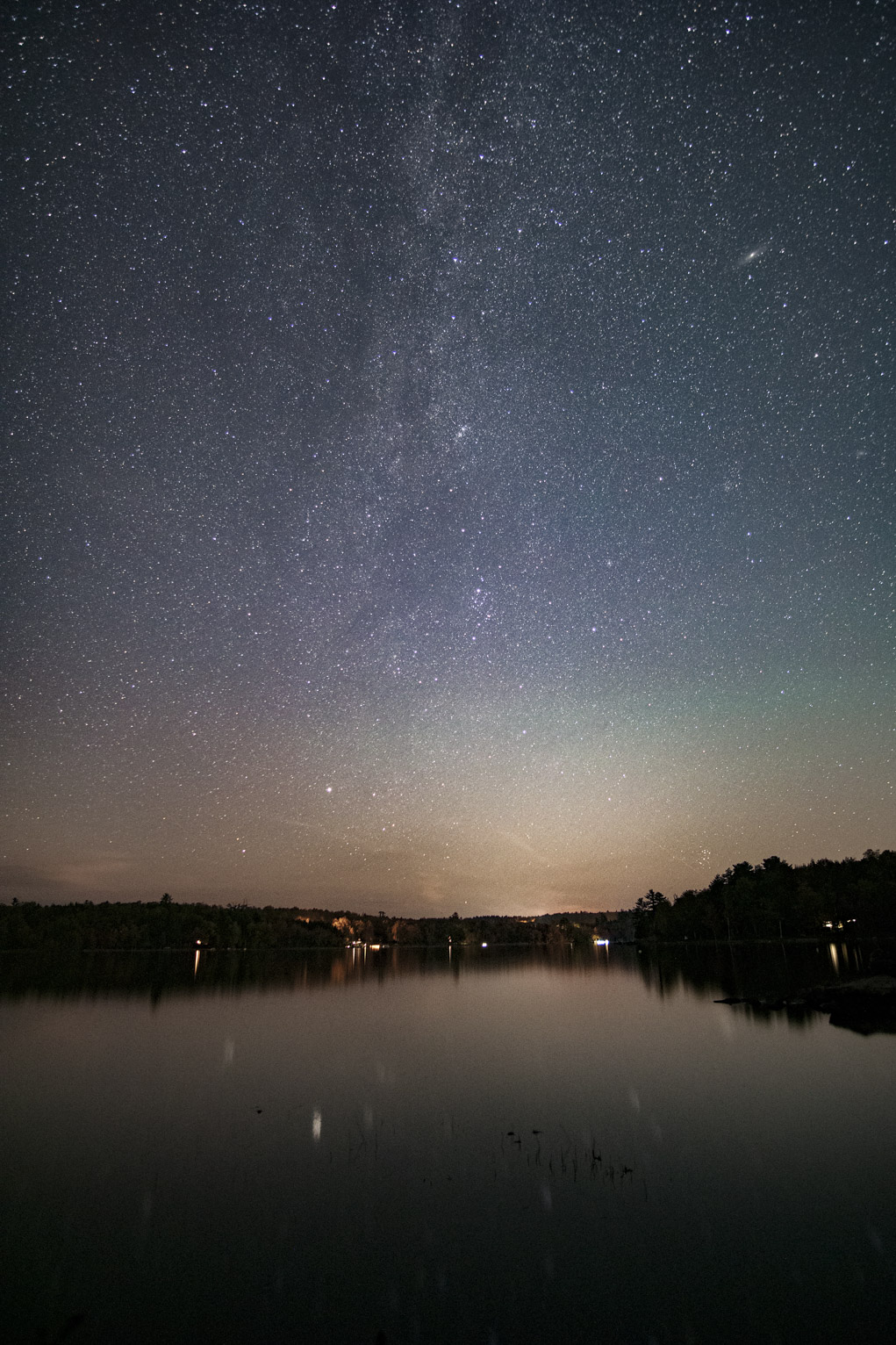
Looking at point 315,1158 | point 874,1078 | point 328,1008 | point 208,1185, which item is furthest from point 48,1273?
point 328,1008

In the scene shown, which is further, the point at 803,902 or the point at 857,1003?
the point at 803,902

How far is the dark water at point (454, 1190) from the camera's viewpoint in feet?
32.2

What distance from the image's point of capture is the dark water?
983cm

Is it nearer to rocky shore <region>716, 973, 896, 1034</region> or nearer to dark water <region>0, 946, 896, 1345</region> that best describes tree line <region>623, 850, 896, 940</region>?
rocky shore <region>716, 973, 896, 1034</region>

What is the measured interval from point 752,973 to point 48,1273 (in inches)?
2832

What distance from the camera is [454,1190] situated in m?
14.2

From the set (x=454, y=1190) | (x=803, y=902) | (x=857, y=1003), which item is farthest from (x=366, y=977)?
(x=803, y=902)

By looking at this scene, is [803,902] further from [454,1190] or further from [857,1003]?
[454,1190]

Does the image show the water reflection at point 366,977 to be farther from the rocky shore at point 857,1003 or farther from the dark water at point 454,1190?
the dark water at point 454,1190

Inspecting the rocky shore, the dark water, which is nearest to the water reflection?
the rocky shore

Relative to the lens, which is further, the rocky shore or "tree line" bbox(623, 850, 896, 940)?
"tree line" bbox(623, 850, 896, 940)

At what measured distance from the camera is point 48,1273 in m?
10.9

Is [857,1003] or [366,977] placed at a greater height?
[857,1003]

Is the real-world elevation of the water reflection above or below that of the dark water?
below
